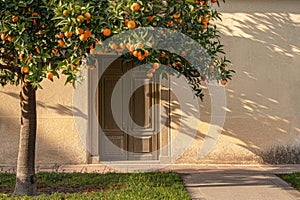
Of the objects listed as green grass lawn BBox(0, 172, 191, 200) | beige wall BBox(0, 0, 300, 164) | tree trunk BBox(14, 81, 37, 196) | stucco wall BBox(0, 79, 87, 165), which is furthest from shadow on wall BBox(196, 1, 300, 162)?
tree trunk BBox(14, 81, 37, 196)

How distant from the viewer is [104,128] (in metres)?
10.2

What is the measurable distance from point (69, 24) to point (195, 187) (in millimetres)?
3736

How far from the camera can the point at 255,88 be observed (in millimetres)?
9836

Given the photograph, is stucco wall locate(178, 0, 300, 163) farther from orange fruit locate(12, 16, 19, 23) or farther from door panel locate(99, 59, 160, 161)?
orange fruit locate(12, 16, 19, 23)

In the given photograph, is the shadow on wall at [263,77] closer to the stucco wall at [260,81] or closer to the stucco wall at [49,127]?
the stucco wall at [260,81]

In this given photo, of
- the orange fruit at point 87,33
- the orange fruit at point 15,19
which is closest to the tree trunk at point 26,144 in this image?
the orange fruit at point 15,19

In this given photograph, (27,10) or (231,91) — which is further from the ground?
(27,10)

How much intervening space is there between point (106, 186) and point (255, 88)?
13.5ft

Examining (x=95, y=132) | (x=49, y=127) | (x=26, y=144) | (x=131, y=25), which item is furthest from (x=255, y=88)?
(x=131, y=25)

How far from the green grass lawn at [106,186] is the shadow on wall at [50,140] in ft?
4.71

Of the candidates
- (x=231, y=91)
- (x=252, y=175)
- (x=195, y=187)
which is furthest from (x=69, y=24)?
(x=231, y=91)

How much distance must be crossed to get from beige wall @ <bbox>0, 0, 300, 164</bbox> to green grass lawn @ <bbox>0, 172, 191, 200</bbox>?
1771mm

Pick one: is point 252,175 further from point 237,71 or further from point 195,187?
point 237,71

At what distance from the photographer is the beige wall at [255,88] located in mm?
9820
